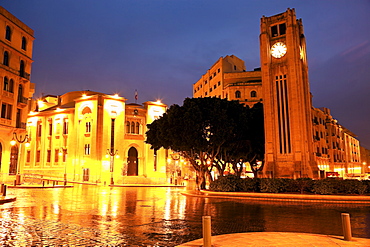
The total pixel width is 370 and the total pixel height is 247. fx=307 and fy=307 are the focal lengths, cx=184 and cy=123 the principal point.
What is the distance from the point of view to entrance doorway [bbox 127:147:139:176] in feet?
177

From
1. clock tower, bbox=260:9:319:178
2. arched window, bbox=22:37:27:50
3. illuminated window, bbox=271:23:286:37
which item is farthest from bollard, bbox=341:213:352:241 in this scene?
arched window, bbox=22:37:27:50

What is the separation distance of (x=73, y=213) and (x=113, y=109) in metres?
40.5

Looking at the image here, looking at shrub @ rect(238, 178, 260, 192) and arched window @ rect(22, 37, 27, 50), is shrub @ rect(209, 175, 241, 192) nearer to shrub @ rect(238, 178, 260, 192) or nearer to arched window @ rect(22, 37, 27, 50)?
shrub @ rect(238, 178, 260, 192)

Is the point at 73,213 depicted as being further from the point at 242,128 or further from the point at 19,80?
the point at 19,80

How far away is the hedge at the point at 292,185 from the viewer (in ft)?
71.4

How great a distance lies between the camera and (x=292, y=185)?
2361 cm

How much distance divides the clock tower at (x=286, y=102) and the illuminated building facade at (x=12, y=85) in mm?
29762

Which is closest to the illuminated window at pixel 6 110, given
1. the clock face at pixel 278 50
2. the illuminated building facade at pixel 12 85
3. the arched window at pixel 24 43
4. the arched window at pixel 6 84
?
the illuminated building facade at pixel 12 85

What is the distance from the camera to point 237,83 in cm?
6456

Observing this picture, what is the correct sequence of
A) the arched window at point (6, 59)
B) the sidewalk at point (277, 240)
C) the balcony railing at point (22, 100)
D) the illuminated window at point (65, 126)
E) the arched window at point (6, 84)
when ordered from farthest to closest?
the illuminated window at point (65, 126)
the balcony railing at point (22, 100)
the arched window at point (6, 59)
the arched window at point (6, 84)
the sidewalk at point (277, 240)

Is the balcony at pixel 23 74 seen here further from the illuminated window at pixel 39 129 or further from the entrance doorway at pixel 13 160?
the illuminated window at pixel 39 129

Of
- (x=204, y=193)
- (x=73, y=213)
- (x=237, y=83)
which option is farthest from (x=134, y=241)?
(x=237, y=83)

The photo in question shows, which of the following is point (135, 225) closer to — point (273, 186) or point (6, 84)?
point (273, 186)

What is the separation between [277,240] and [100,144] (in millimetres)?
46551
